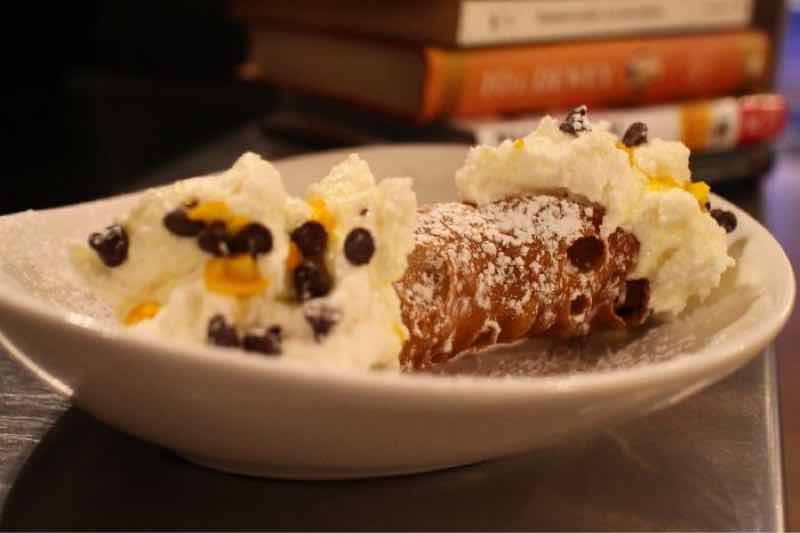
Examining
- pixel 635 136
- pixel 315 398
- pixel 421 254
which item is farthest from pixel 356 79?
pixel 315 398

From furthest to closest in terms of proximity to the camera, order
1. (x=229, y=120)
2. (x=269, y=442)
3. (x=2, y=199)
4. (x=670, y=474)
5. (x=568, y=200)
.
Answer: (x=229, y=120), (x=2, y=199), (x=568, y=200), (x=670, y=474), (x=269, y=442)

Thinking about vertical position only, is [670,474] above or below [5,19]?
below

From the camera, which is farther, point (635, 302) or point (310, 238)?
point (635, 302)

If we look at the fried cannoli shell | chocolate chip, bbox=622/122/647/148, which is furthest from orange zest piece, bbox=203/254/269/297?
chocolate chip, bbox=622/122/647/148

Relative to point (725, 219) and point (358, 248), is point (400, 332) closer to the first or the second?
point (358, 248)

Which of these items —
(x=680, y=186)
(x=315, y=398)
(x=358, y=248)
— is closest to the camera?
(x=315, y=398)

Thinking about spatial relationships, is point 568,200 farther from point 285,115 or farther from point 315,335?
point 285,115

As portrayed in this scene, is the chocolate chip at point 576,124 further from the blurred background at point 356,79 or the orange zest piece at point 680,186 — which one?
the blurred background at point 356,79

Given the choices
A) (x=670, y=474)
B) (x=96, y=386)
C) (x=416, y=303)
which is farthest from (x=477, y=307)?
(x=96, y=386)
